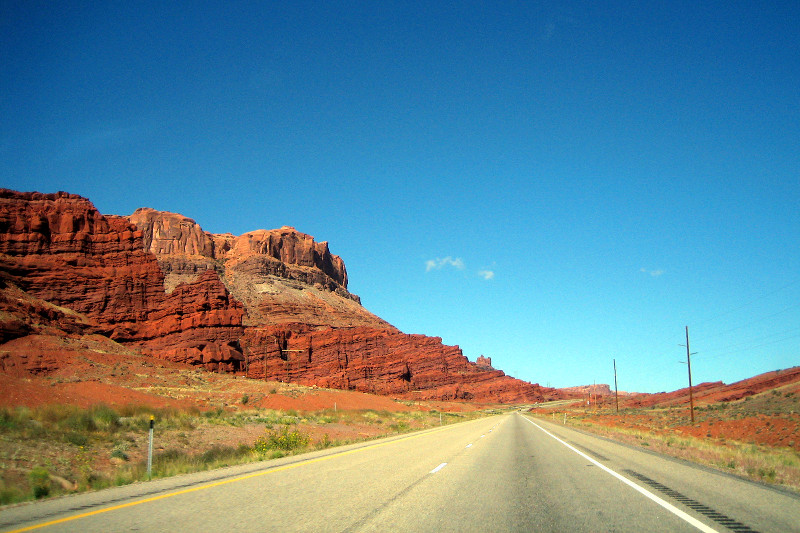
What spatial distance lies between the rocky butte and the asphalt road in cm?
4245

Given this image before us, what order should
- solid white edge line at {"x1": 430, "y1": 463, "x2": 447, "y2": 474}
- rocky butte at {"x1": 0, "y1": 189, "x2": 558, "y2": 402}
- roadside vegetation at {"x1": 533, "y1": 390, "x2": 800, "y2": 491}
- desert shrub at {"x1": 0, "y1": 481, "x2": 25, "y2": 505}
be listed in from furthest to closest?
rocky butte at {"x1": 0, "y1": 189, "x2": 558, "y2": 402} < roadside vegetation at {"x1": 533, "y1": 390, "x2": 800, "y2": 491} < solid white edge line at {"x1": 430, "y1": 463, "x2": 447, "y2": 474} < desert shrub at {"x1": 0, "y1": 481, "x2": 25, "y2": 505}

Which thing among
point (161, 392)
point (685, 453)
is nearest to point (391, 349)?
point (161, 392)

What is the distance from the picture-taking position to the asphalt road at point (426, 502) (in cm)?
642

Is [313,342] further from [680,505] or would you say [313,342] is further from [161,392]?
[680,505]

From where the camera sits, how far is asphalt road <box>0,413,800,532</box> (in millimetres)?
6422

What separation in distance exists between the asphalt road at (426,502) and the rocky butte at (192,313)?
42.4 m

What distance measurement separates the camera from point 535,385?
16025 cm

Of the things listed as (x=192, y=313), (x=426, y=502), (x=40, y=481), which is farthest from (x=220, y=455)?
(x=192, y=313)

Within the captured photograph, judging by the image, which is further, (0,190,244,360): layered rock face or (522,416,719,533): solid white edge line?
(0,190,244,360): layered rock face

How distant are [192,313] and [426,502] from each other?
96.3 metres

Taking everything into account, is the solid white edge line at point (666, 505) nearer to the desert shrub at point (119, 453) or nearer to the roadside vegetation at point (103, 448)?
the roadside vegetation at point (103, 448)

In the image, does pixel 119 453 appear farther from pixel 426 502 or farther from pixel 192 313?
pixel 192 313

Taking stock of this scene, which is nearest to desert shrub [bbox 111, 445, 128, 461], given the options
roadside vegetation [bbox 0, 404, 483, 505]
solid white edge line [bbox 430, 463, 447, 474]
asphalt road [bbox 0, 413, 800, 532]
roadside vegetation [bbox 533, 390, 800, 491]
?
roadside vegetation [bbox 0, 404, 483, 505]

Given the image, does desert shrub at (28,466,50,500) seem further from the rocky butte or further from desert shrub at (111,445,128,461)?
the rocky butte
